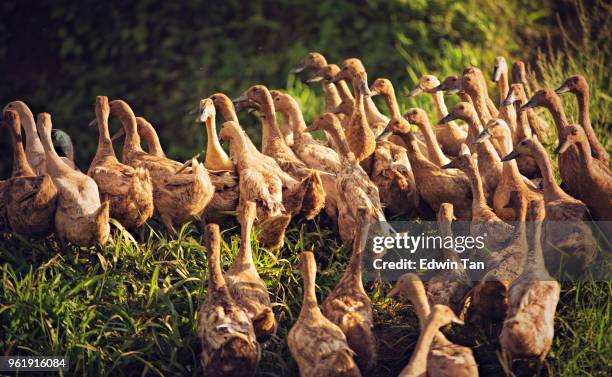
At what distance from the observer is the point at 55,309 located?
542 centimetres

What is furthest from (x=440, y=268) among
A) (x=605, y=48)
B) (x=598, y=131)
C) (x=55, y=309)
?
(x=605, y=48)

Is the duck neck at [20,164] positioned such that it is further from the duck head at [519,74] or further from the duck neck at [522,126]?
the duck head at [519,74]

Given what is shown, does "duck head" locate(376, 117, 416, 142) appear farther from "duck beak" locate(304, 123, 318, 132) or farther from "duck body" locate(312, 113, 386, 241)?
"duck beak" locate(304, 123, 318, 132)

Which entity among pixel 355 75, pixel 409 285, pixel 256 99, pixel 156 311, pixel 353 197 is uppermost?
pixel 355 75

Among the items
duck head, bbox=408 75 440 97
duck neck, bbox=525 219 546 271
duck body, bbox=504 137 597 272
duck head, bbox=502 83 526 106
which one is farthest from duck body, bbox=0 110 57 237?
duck head, bbox=502 83 526 106

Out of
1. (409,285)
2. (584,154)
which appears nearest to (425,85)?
(584,154)

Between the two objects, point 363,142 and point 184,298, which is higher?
point 363,142

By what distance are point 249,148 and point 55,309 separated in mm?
1707

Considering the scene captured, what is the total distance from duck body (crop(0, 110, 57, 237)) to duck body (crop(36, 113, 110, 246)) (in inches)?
2.4

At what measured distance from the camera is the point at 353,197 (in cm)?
609

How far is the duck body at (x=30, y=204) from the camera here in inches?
230

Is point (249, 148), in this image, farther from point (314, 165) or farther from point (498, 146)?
point (498, 146)

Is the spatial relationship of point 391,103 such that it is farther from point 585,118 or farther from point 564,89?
point 585,118

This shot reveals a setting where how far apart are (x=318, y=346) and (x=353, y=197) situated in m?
1.34
